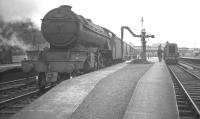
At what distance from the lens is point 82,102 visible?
753cm

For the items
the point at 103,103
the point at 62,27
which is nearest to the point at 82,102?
the point at 103,103

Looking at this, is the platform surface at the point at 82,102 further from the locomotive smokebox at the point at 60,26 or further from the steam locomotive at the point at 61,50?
the locomotive smokebox at the point at 60,26

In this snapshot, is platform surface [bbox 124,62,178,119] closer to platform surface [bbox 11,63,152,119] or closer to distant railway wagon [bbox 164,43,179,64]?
platform surface [bbox 11,63,152,119]

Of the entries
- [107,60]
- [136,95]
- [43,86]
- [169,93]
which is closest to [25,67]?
[43,86]

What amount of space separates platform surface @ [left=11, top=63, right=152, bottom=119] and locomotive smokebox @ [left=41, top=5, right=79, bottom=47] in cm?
284

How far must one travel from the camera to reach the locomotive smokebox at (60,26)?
476 inches

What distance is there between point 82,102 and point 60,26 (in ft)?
18.5

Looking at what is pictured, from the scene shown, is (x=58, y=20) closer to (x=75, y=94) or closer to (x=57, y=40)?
(x=57, y=40)

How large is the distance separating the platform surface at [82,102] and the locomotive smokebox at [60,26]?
2.84 meters

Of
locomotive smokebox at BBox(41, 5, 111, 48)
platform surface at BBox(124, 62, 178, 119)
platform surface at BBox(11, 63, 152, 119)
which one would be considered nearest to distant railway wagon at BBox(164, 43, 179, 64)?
locomotive smokebox at BBox(41, 5, 111, 48)

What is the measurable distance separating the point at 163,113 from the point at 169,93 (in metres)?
2.58

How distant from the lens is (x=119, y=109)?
685 cm

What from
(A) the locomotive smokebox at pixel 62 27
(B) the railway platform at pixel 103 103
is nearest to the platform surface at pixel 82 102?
(B) the railway platform at pixel 103 103

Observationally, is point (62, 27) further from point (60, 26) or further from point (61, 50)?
point (61, 50)
